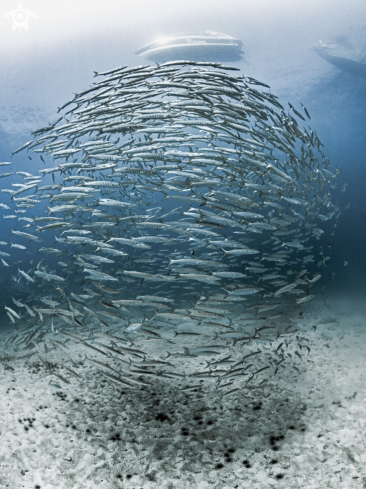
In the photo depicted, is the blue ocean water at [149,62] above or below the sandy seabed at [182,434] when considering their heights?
above

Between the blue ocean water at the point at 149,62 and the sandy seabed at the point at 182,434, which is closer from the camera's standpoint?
the sandy seabed at the point at 182,434

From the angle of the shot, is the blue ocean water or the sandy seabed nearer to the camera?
the sandy seabed

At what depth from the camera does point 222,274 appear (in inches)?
174

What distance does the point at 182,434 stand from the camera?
13.9 feet

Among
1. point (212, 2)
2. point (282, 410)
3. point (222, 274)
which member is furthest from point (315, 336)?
point (212, 2)

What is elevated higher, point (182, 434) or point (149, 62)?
point (149, 62)

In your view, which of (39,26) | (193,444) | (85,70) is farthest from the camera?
(85,70)

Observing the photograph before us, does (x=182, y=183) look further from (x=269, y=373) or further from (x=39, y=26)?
(x=39, y=26)

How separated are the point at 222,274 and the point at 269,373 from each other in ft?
8.64

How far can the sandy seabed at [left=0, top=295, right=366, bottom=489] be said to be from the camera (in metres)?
3.56

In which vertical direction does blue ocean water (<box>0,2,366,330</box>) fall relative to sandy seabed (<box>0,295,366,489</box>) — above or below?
above

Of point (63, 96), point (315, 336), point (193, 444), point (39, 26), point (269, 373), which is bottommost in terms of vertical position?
point (315, 336)

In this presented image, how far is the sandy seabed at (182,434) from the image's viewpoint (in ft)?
11.7

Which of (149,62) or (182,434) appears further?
(149,62)
